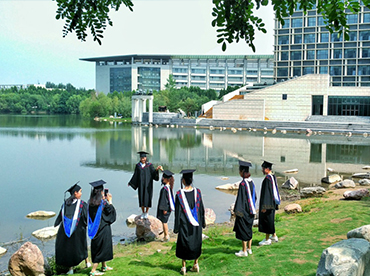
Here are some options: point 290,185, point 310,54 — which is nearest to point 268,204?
point 290,185

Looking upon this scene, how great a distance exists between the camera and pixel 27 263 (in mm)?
7164

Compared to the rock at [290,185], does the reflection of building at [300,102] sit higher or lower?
higher

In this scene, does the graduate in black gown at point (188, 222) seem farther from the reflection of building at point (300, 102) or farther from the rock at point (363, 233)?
the reflection of building at point (300, 102)

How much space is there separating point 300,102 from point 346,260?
5690 cm

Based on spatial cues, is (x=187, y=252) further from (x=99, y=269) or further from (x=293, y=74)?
(x=293, y=74)

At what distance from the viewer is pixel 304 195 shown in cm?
1435

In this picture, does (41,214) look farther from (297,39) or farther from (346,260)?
(297,39)

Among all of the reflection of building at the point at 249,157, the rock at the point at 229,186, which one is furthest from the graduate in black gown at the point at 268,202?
the reflection of building at the point at 249,157

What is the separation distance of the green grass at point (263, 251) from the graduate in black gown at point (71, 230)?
1.23ft

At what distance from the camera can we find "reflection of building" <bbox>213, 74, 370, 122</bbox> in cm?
5775

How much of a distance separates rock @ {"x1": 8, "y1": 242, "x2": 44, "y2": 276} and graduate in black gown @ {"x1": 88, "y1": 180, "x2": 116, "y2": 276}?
1065 mm

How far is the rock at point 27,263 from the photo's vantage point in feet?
23.5

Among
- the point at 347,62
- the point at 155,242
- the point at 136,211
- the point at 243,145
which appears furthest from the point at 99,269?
the point at 347,62

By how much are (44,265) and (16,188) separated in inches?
372
